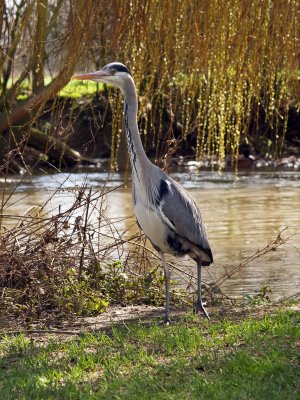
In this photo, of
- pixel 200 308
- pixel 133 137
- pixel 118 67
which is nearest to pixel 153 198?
pixel 133 137

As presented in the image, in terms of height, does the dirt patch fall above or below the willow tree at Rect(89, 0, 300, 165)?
below

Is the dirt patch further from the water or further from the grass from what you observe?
the water

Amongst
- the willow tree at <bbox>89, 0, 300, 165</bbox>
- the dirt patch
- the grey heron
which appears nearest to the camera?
the dirt patch

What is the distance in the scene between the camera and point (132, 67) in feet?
24.1

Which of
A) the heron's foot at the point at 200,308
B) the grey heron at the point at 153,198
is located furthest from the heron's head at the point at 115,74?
the heron's foot at the point at 200,308

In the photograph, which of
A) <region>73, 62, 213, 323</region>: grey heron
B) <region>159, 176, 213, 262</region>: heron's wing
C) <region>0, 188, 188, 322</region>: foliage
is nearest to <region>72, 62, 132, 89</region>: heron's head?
<region>73, 62, 213, 323</region>: grey heron

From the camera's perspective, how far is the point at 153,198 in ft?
23.4

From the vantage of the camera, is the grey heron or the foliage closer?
the grey heron

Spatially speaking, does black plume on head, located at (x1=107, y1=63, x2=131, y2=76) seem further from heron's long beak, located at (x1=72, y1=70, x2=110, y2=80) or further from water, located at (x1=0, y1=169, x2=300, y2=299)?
water, located at (x1=0, y1=169, x2=300, y2=299)

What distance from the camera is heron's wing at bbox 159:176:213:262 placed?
7125mm

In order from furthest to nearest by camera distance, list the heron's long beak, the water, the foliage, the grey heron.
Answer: the water → the foliage → the grey heron → the heron's long beak

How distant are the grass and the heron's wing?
0.81 m

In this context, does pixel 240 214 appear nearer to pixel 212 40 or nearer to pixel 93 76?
pixel 212 40

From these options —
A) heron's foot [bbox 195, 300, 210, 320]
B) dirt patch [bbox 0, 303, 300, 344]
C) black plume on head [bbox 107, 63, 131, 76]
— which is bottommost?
dirt patch [bbox 0, 303, 300, 344]
